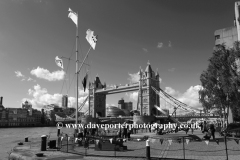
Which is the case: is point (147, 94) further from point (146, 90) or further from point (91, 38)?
point (91, 38)

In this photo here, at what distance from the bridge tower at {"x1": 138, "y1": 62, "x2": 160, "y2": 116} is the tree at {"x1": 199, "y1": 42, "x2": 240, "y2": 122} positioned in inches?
2371

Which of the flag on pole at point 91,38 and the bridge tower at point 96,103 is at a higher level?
the flag on pole at point 91,38

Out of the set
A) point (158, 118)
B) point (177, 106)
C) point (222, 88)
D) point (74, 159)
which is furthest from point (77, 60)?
point (177, 106)

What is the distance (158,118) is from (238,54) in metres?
56.1

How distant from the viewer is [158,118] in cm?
7700

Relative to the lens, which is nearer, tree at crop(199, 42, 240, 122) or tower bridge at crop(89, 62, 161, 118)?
tree at crop(199, 42, 240, 122)

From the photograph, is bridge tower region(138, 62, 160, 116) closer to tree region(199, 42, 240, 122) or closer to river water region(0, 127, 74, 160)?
river water region(0, 127, 74, 160)

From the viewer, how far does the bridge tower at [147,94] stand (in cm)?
8694

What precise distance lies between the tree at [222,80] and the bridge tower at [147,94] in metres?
60.2

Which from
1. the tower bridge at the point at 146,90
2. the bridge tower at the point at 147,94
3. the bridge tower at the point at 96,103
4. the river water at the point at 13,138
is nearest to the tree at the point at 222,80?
the river water at the point at 13,138

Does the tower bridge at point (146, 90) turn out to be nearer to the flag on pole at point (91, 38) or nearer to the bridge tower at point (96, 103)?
the bridge tower at point (96, 103)

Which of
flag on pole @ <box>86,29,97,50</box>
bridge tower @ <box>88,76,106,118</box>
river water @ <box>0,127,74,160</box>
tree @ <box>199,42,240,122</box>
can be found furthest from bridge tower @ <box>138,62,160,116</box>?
flag on pole @ <box>86,29,97,50</box>

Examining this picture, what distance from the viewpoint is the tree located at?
23250mm

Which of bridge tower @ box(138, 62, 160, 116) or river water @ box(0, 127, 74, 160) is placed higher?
bridge tower @ box(138, 62, 160, 116)
